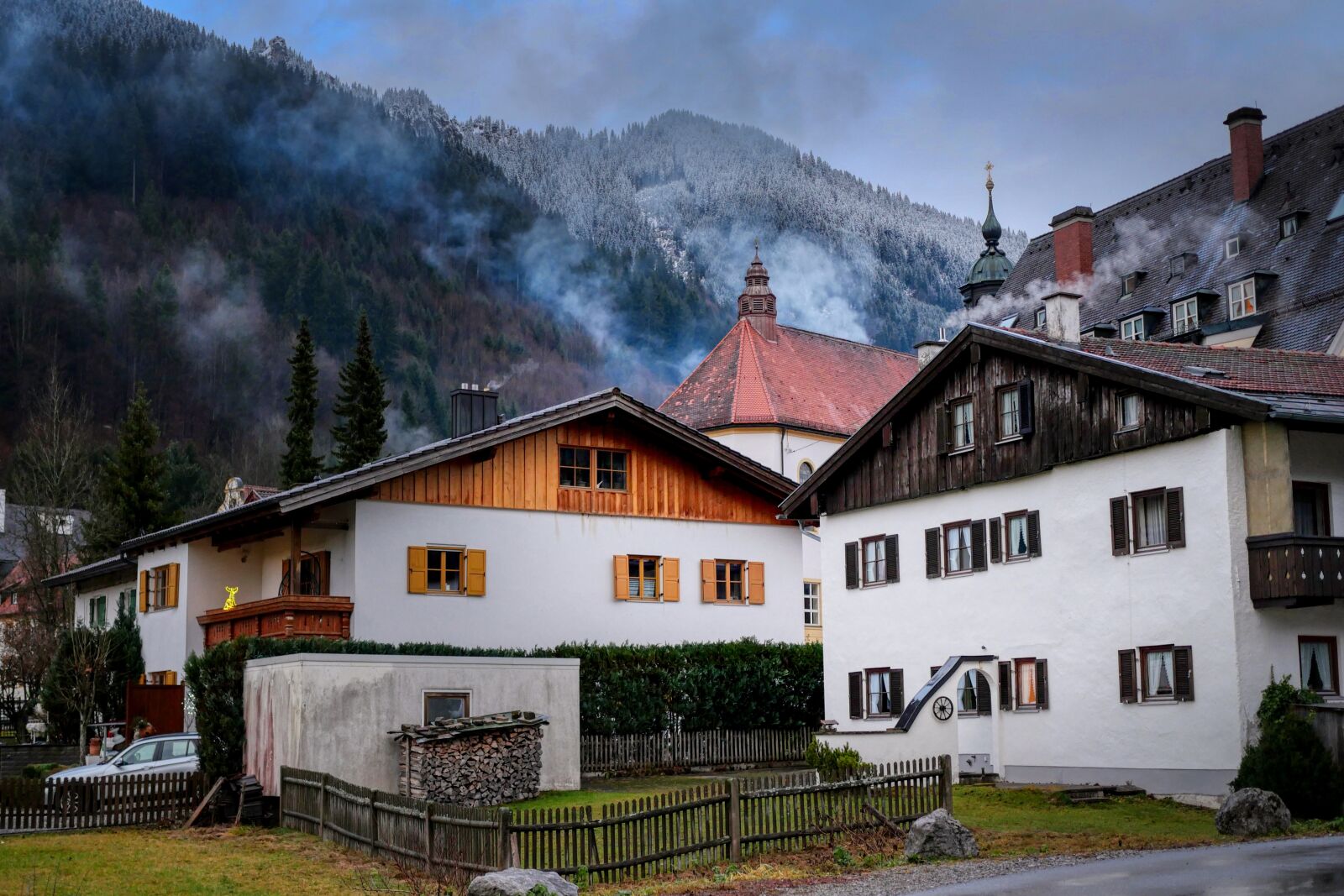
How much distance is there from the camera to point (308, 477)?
73.8 m

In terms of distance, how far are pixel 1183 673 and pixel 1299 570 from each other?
9.40ft

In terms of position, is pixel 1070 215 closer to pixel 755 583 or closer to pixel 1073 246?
pixel 1073 246

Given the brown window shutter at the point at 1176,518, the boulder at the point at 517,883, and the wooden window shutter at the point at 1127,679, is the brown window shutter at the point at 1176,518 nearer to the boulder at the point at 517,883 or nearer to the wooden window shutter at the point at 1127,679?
the wooden window shutter at the point at 1127,679

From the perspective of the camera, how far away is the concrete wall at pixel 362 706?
25.7m

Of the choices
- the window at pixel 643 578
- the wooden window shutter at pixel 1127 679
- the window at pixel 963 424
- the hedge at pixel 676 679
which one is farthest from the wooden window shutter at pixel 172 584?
the wooden window shutter at pixel 1127 679

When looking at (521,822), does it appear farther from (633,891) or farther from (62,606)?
(62,606)

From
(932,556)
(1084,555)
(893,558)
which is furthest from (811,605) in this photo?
(1084,555)

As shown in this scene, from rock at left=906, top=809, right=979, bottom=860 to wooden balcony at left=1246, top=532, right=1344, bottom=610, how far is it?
342 inches

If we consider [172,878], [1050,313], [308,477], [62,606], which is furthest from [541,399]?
[172,878]

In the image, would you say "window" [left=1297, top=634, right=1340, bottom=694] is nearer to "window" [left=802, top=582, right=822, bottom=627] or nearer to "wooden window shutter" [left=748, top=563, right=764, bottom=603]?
"wooden window shutter" [left=748, top=563, right=764, bottom=603]

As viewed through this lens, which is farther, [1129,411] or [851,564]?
[851,564]

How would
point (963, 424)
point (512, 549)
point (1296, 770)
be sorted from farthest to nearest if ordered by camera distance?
point (512, 549)
point (963, 424)
point (1296, 770)

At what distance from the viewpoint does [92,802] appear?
24938 millimetres

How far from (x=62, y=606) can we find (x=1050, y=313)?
4191 centimetres
